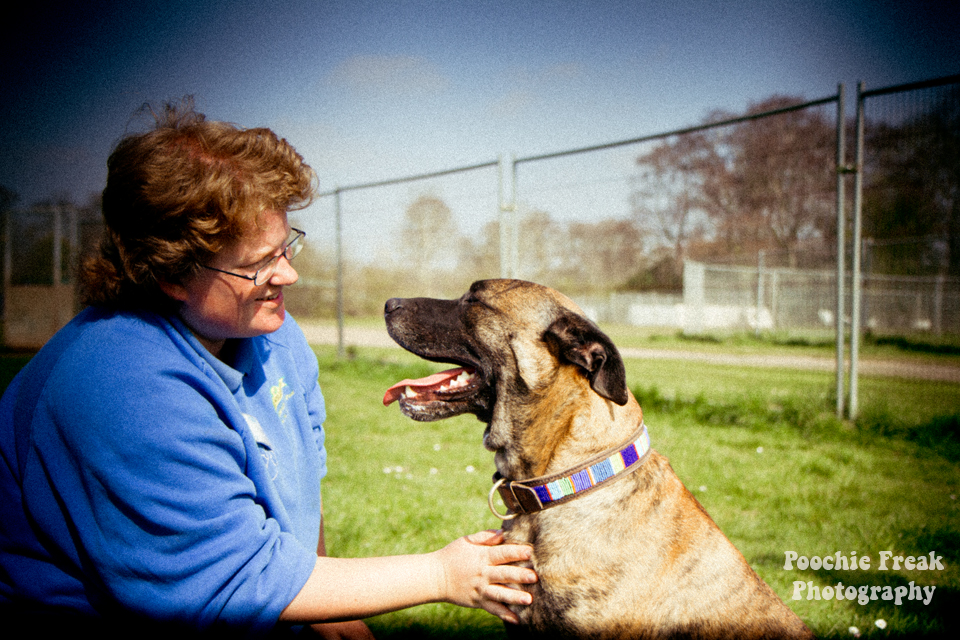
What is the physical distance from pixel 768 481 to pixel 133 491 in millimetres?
4444

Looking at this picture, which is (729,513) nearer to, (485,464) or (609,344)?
(485,464)

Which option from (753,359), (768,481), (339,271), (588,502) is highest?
(339,271)

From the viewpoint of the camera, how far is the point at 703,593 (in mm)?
1723

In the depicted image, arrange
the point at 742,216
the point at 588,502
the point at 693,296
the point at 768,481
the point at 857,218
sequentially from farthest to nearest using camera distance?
1. the point at 693,296
2. the point at 742,216
3. the point at 857,218
4. the point at 768,481
5. the point at 588,502

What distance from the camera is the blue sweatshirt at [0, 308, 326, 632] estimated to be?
47.7 inches

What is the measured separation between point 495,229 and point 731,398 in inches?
155

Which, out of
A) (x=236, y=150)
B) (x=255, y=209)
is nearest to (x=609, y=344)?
(x=255, y=209)

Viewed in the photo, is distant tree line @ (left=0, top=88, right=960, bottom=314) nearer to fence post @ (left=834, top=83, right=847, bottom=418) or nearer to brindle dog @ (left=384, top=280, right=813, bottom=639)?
fence post @ (left=834, top=83, right=847, bottom=418)

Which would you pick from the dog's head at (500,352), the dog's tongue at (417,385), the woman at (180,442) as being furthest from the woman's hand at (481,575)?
the dog's tongue at (417,385)

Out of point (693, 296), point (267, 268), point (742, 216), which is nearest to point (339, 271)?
point (693, 296)

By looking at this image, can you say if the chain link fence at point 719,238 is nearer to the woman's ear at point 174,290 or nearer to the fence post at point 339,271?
the fence post at point 339,271

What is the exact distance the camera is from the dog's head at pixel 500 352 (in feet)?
6.88

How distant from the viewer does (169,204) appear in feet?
4.71

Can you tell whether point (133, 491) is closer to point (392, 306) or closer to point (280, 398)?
point (280, 398)
